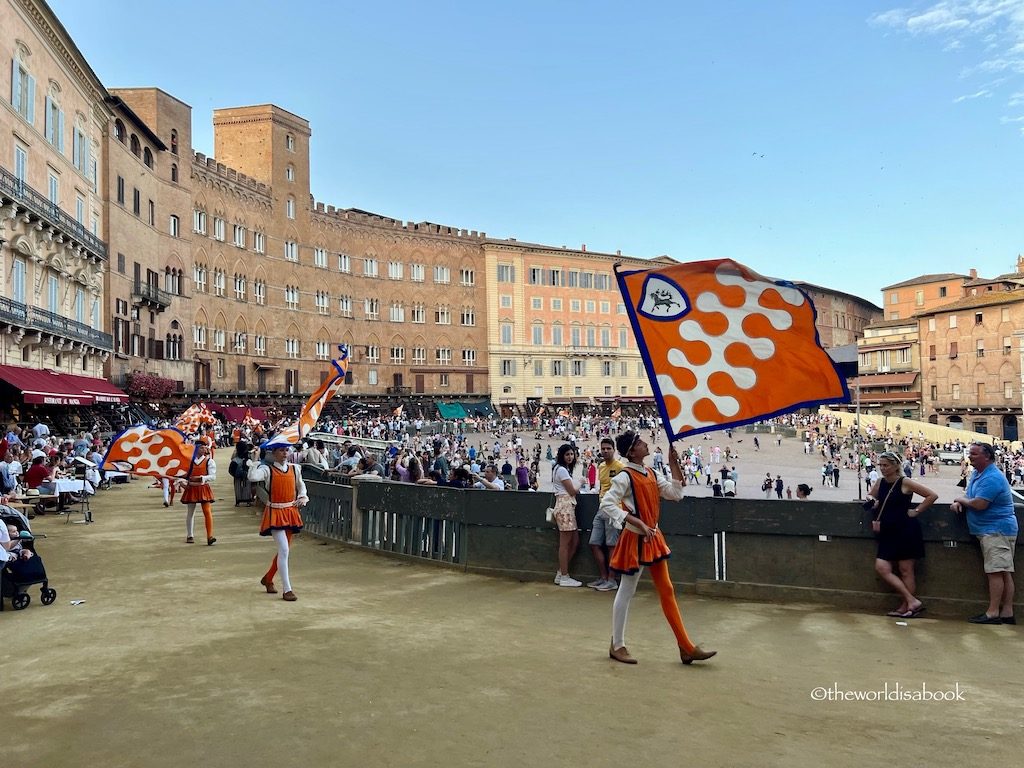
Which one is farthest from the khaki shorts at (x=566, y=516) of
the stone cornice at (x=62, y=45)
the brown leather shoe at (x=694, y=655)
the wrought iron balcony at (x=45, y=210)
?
the stone cornice at (x=62, y=45)

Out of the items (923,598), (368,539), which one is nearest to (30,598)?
(368,539)

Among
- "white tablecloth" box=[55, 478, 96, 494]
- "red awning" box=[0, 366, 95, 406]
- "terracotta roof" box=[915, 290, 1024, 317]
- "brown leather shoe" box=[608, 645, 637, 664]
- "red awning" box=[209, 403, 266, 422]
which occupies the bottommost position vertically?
"brown leather shoe" box=[608, 645, 637, 664]

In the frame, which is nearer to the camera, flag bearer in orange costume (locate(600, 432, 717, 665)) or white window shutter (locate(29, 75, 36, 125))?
flag bearer in orange costume (locate(600, 432, 717, 665))

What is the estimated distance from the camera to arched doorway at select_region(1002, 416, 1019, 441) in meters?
69.5

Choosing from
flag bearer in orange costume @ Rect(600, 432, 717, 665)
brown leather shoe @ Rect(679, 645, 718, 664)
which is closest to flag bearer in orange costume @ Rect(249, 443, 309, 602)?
flag bearer in orange costume @ Rect(600, 432, 717, 665)

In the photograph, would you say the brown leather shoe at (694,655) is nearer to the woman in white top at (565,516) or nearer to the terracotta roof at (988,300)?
the woman in white top at (565,516)

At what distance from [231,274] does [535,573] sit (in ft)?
176

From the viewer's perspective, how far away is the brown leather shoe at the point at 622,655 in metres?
5.99

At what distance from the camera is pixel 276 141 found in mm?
62531

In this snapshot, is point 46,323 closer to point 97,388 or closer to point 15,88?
point 97,388

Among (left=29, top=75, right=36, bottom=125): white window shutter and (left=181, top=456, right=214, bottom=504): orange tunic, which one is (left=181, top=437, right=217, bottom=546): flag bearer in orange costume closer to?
(left=181, top=456, right=214, bottom=504): orange tunic

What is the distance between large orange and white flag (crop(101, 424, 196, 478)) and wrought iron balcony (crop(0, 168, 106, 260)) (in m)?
16.3

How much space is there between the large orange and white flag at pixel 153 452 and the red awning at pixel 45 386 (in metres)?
13.3

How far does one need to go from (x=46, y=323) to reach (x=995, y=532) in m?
31.5
